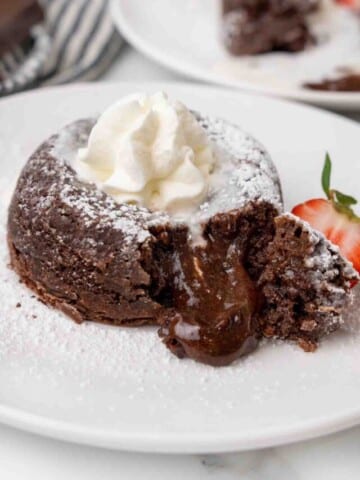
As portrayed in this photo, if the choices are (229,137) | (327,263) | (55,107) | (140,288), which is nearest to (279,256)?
(327,263)

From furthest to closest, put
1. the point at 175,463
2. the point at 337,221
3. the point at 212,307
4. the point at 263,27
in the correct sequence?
the point at 263,27, the point at 337,221, the point at 212,307, the point at 175,463

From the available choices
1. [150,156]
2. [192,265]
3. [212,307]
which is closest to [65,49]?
[150,156]

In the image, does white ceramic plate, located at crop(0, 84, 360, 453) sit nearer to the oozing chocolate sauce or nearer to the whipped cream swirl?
the oozing chocolate sauce

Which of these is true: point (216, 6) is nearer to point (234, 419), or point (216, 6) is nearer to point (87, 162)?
point (87, 162)

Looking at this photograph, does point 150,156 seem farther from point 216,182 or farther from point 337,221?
point 337,221

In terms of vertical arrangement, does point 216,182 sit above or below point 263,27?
above

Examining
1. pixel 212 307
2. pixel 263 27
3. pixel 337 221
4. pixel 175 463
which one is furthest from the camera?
pixel 263 27
